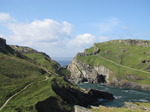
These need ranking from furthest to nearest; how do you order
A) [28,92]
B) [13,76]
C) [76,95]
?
[76,95] → [13,76] → [28,92]

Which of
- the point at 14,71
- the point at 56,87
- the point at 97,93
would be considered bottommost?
the point at 97,93

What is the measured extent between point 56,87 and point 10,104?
89.1ft

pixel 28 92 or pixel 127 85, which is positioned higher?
pixel 28 92

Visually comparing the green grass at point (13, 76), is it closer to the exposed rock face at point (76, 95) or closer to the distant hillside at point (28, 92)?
the distant hillside at point (28, 92)

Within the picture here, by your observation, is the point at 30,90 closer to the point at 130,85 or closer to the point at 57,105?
the point at 57,105

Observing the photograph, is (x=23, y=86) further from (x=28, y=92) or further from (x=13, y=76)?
(x=13, y=76)

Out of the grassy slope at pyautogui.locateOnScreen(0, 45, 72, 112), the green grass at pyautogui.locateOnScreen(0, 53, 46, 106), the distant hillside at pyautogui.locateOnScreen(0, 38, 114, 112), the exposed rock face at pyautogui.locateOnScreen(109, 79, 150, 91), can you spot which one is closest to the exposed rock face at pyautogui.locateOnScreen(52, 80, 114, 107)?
the distant hillside at pyautogui.locateOnScreen(0, 38, 114, 112)

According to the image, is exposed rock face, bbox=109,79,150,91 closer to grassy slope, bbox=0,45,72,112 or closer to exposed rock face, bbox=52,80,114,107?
exposed rock face, bbox=52,80,114,107

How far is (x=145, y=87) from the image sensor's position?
16550 centimetres

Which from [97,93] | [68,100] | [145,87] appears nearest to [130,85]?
[145,87]

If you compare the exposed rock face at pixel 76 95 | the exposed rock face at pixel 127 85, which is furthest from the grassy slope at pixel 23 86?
the exposed rock face at pixel 127 85

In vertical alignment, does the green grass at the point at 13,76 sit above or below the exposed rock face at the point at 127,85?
above

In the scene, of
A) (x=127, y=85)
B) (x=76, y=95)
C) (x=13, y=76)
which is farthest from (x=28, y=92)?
(x=127, y=85)

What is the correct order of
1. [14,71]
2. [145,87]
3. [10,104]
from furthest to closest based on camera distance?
[145,87] < [14,71] < [10,104]
